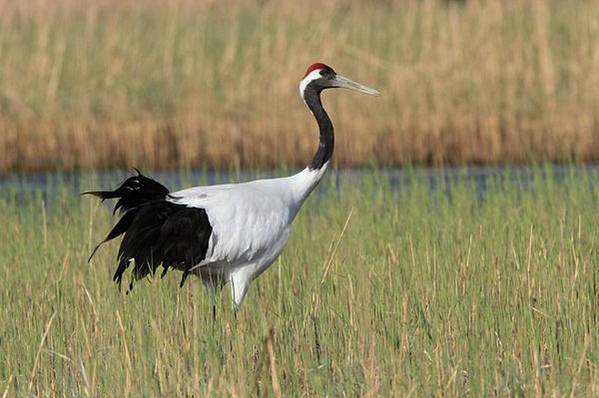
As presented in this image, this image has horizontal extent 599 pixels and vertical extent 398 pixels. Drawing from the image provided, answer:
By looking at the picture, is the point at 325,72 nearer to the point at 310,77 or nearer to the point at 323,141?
the point at 310,77

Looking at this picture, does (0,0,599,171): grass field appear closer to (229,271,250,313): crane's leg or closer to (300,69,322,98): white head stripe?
(300,69,322,98): white head stripe

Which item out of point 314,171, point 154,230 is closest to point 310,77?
point 314,171

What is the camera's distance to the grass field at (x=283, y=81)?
46.8 feet

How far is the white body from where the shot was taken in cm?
593

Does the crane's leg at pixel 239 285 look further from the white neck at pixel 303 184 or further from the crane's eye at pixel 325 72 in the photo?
the crane's eye at pixel 325 72

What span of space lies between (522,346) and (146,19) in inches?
572

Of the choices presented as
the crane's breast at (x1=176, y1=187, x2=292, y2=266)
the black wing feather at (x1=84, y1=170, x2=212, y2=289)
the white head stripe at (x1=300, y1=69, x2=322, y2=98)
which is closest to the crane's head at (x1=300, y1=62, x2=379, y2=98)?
the white head stripe at (x1=300, y1=69, x2=322, y2=98)

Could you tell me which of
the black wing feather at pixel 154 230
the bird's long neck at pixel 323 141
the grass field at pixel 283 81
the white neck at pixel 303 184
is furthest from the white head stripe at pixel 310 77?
the grass field at pixel 283 81

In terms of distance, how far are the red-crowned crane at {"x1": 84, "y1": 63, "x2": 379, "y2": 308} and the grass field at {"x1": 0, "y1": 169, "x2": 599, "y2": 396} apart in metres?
0.15

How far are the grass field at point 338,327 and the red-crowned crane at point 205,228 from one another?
15cm

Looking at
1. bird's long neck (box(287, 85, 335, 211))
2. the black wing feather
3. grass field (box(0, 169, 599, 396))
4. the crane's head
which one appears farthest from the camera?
the crane's head

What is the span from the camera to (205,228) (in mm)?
5910

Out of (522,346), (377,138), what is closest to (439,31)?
(377,138)

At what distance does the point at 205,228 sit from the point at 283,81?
1024 centimetres
